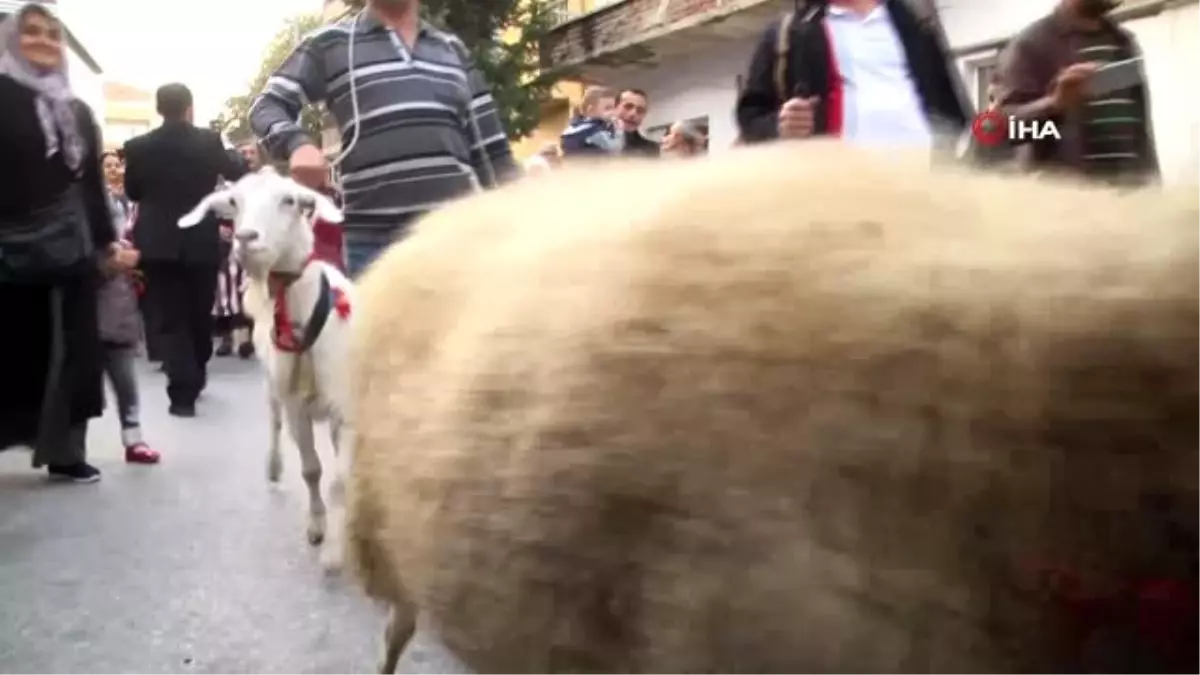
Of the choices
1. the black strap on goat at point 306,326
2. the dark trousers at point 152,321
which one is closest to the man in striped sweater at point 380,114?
the black strap on goat at point 306,326

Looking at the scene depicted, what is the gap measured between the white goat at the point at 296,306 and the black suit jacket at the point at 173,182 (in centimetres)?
302

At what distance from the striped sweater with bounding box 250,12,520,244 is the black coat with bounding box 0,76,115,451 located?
233 cm

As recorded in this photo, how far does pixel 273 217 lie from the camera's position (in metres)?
5.85

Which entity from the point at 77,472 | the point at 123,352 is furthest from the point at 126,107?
the point at 77,472

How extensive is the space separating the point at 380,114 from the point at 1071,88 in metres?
1.96

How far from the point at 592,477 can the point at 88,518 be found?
5.05 m

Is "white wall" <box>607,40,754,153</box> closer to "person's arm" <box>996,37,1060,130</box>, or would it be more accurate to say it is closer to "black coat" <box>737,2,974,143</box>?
"person's arm" <box>996,37,1060,130</box>

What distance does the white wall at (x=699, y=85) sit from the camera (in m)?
Answer: 22.5

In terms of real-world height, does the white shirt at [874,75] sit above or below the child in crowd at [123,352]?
above

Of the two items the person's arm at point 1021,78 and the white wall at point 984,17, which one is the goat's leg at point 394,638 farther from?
the white wall at point 984,17

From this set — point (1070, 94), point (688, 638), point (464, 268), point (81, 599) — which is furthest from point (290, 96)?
point (688, 638)

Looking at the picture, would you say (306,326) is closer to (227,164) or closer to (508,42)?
(227,164)

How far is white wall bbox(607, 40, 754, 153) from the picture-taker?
887 inches

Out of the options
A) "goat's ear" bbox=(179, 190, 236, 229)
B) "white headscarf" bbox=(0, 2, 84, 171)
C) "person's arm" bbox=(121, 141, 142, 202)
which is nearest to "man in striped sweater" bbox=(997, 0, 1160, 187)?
"goat's ear" bbox=(179, 190, 236, 229)
